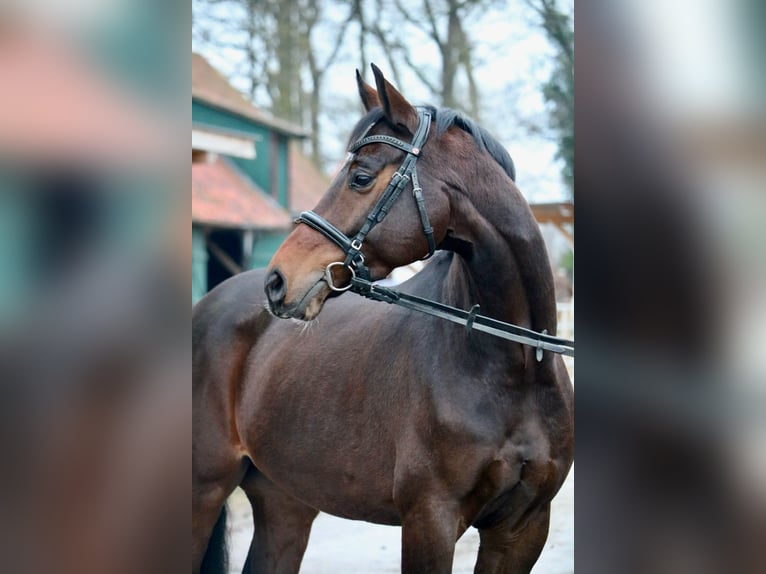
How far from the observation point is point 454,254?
2188 mm

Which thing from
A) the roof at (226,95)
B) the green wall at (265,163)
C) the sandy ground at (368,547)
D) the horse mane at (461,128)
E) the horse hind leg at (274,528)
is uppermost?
the roof at (226,95)

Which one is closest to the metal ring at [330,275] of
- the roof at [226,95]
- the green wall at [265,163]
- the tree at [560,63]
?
the tree at [560,63]

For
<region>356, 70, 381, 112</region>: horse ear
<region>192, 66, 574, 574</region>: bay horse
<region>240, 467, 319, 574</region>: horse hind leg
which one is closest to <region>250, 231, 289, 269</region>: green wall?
<region>240, 467, 319, 574</region>: horse hind leg

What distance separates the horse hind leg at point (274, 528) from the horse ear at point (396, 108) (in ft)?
5.66

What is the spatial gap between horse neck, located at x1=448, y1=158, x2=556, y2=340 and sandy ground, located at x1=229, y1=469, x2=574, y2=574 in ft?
6.95

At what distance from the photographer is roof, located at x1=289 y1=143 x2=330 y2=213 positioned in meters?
13.2

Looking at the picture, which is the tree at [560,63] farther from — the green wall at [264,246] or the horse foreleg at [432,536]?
the horse foreleg at [432,536]

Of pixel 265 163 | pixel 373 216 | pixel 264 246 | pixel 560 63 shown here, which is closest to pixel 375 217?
pixel 373 216

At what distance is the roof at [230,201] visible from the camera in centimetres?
820
